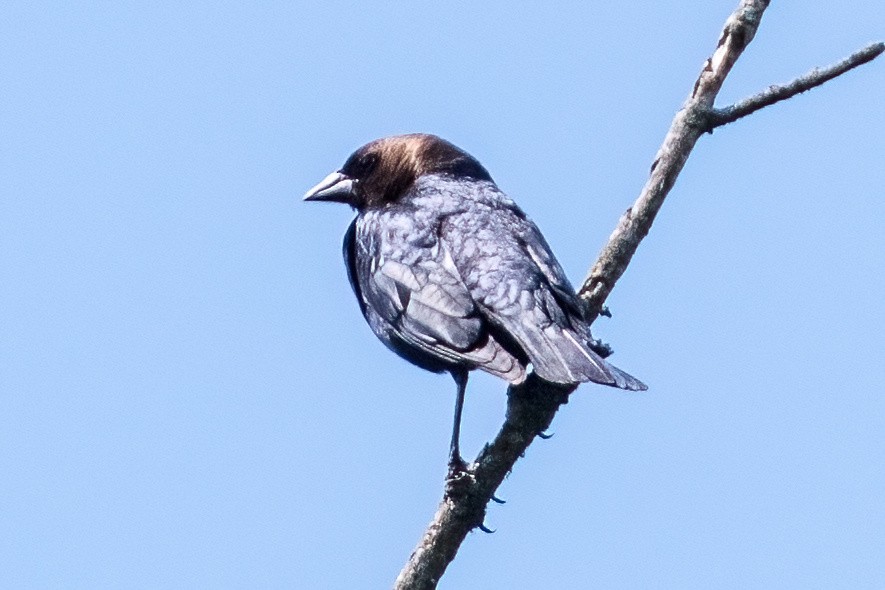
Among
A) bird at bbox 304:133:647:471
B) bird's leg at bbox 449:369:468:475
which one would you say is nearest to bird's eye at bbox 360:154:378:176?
bird at bbox 304:133:647:471

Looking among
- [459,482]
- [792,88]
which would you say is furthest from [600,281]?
[459,482]

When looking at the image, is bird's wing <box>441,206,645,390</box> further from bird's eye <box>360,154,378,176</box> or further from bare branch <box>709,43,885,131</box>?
bird's eye <box>360,154,378,176</box>

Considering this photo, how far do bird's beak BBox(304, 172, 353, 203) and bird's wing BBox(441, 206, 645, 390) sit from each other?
136cm

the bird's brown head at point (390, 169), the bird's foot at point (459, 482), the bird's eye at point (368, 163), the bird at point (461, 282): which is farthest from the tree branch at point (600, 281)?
the bird's eye at point (368, 163)

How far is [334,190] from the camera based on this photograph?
21.9 ft

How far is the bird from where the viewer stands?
4488 millimetres

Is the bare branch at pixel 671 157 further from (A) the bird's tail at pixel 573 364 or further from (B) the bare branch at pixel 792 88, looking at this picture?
(A) the bird's tail at pixel 573 364

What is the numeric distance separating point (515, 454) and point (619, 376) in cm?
43

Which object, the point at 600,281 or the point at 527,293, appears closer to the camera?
the point at 600,281

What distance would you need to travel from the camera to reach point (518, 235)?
17.3 feet

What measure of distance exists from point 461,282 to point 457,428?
23.0 inches

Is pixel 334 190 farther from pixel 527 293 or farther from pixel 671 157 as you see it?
pixel 671 157

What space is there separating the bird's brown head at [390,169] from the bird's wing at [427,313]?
2.49 feet

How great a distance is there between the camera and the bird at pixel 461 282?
14.7 feet
